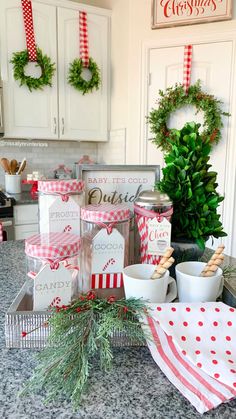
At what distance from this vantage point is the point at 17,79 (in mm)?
2680

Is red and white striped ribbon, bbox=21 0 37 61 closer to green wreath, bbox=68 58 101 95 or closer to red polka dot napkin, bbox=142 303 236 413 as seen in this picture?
green wreath, bbox=68 58 101 95

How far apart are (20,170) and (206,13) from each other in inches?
74.8

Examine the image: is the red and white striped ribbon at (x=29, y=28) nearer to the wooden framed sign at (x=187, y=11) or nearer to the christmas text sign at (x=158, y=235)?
the wooden framed sign at (x=187, y=11)

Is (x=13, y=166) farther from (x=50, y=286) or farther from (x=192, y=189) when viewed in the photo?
(x=50, y=286)

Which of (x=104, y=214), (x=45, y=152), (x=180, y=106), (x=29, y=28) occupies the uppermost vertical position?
(x=29, y=28)

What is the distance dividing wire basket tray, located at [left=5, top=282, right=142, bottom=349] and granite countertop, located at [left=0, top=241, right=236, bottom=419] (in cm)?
1

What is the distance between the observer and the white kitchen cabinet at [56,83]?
8.71 ft

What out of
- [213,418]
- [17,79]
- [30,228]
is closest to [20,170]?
[30,228]

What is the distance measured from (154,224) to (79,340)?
340 millimetres

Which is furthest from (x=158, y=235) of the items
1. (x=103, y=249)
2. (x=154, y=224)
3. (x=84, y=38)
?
(x=84, y=38)

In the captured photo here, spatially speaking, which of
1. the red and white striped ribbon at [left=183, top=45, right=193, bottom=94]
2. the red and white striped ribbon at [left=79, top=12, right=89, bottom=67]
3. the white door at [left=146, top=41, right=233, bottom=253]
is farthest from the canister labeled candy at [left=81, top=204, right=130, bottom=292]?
the red and white striped ribbon at [left=79, top=12, right=89, bottom=67]

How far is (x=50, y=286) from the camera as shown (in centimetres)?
65

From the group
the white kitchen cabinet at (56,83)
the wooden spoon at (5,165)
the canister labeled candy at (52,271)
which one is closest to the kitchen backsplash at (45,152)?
the wooden spoon at (5,165)

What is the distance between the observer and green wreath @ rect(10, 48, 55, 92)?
8.63 ft
